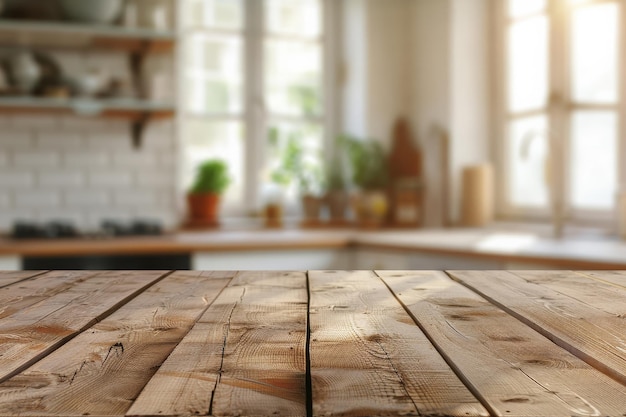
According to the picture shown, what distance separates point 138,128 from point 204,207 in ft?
1.72

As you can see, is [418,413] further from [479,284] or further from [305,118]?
[305,118]

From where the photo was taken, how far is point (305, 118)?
13.8ft

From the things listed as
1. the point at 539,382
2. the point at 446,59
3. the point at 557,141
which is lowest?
the point at 539,382

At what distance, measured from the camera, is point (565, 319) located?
996 millimetres

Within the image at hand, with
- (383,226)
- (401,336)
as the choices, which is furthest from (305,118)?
(401,336)

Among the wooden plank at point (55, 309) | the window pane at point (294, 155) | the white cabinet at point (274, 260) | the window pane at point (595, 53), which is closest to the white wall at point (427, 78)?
the window pane at point (294, 155)

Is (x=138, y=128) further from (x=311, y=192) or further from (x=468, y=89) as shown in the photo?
(x=468, y=89)

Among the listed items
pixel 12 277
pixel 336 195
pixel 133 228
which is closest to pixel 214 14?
pixel 336 195

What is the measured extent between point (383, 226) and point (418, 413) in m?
3.24

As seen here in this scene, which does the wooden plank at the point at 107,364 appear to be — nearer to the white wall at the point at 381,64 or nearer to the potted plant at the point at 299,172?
the potted plant at the point at 299,172

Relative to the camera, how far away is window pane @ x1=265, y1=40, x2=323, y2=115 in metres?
4.12

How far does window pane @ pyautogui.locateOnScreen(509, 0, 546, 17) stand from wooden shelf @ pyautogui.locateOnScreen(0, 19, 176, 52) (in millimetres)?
1708

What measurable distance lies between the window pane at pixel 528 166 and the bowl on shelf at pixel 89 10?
2033mm

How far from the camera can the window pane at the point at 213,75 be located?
3.96m
